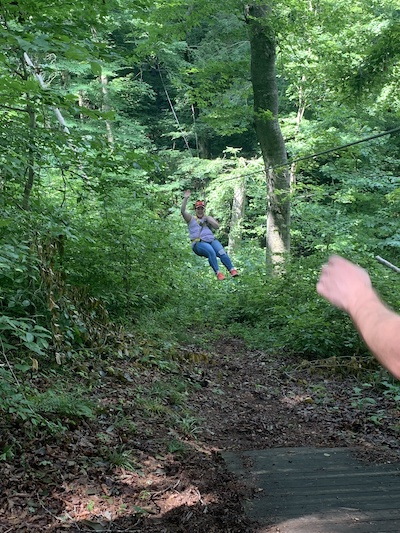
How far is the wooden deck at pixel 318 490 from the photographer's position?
2.84 m

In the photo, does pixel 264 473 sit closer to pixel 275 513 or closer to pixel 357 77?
pixel 275 513

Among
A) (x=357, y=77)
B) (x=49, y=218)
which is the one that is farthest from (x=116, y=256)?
(x=357, y=77)

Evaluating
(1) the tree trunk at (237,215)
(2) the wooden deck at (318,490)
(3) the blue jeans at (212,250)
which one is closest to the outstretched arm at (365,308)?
(2) the wooden deck at (318,490)

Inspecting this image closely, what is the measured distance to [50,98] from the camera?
4.11 metres

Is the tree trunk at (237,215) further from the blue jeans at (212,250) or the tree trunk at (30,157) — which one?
the tree trunk at (30,157)

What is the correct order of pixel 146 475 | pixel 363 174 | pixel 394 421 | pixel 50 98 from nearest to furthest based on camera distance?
1. pixel 146 475
2. pixel 50 98
3. pixel 394 421
4. pixel 363 174

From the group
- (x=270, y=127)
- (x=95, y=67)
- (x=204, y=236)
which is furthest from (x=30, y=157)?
(x=270, y=127)

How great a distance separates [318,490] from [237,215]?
17730 millimetres

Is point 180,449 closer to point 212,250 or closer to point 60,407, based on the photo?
point 60,407

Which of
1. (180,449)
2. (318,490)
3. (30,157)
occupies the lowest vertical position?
(318,490)

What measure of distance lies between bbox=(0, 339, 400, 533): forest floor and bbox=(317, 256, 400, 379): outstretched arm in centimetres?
207

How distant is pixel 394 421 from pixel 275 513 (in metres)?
2.49

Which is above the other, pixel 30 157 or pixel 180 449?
pixel 30 157

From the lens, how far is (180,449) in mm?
3906
